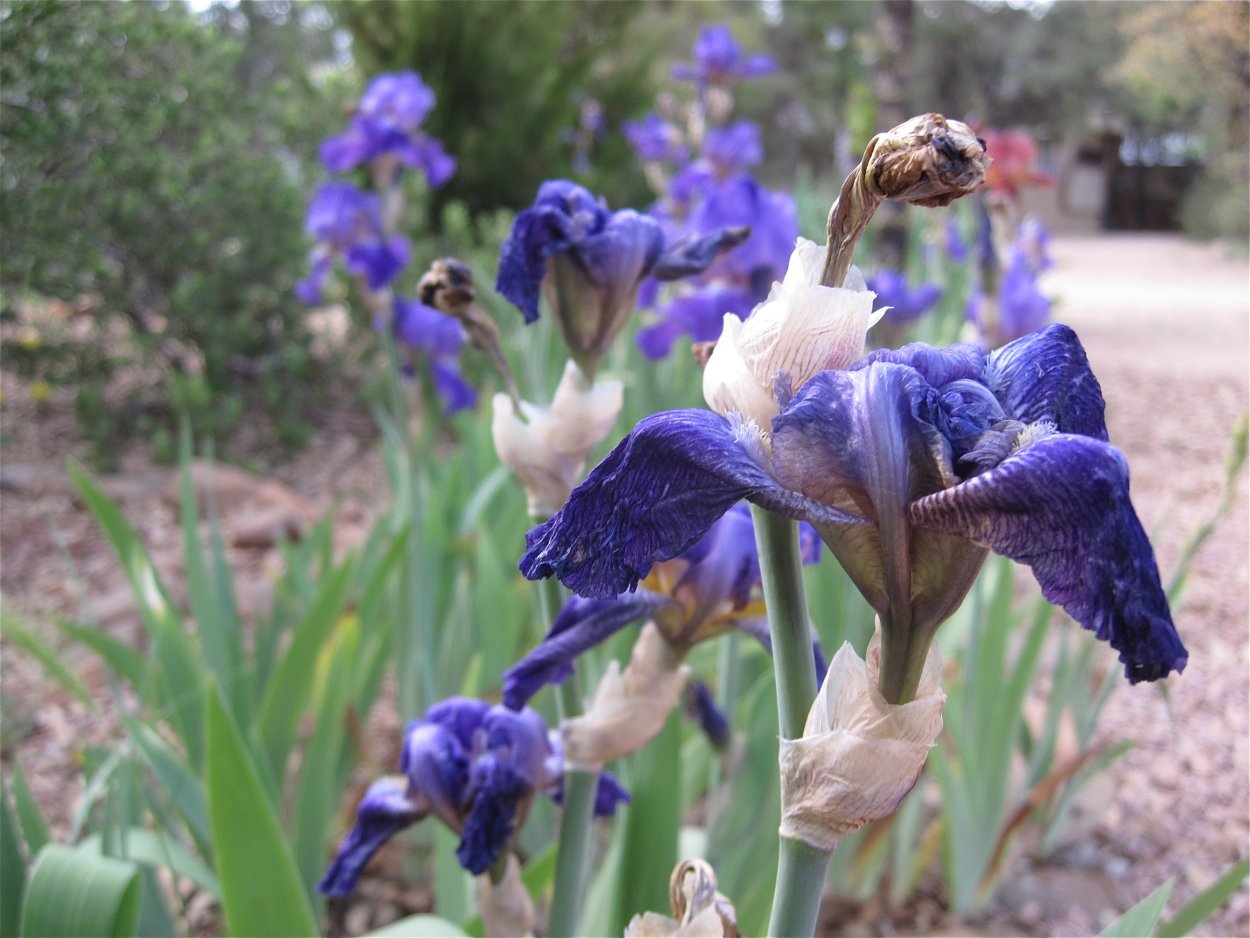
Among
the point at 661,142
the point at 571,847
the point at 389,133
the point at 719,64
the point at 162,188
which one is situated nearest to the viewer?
the point at 571,847

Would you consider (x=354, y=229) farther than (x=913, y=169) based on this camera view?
Yes

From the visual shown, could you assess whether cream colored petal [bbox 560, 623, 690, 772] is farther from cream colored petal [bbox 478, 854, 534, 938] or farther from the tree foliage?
the tree foliage

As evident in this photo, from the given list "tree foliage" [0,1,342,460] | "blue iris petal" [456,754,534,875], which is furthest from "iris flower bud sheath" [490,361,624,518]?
"tree foliage" [0,1,342,460]

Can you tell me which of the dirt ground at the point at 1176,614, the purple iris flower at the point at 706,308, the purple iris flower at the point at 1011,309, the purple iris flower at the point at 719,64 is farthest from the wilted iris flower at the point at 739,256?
the purple iris flower at the point at 719,64

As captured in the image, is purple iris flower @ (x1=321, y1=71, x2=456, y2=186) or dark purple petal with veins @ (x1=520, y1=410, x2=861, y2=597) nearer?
dark purple petal with veins @ (x1=520, y1=410, x2=861, y2=597)

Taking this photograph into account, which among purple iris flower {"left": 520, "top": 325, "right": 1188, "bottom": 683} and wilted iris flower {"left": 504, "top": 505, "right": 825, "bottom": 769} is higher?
purple iris flower {"left": 520, "top": 325, "right": 1188, "bottom": 683}

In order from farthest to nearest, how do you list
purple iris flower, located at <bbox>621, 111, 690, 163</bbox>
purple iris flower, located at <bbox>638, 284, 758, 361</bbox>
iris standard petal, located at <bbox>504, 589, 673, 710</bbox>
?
purple iris flower, located at <bbox>621, 111, 690, 163</bbox>, purple iris flower, located at <bbox>638, 284, 758, 361</bbox>, iris standard petal, located at <bbox>504, 589, 673, 710</bbox>

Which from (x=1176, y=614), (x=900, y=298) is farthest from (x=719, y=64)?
(x=1176, y=614)

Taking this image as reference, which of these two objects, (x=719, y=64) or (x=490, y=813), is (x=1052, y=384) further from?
(x=719, y=64)

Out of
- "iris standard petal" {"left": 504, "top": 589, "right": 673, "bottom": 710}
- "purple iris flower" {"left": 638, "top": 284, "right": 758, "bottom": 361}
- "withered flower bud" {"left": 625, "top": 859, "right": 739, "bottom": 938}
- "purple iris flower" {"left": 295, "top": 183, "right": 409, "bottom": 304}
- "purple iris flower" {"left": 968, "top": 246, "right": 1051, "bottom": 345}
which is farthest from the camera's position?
"purple iris flower" {"left": 295, "top": 183, "right": 409, "bottom": 304}
